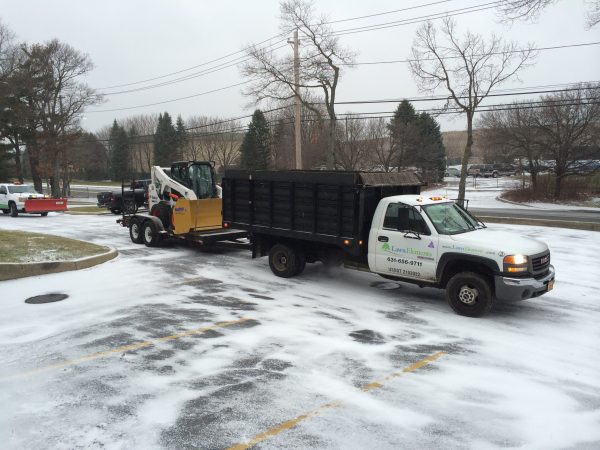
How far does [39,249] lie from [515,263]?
35.3ft

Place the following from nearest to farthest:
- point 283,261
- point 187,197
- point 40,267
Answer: point 40,267, point 283,261, point 187,197

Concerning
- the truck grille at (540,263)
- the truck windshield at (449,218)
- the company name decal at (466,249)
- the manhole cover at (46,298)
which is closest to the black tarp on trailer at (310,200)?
the truck windshield at (449,218)

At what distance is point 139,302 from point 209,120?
75.3 m

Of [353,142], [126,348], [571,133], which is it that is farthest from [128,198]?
[353,142]

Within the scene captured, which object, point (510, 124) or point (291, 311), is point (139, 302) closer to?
point (291, 311)

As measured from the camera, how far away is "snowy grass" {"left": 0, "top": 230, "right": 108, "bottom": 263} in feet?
35.8

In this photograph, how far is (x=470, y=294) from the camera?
783 centimetres

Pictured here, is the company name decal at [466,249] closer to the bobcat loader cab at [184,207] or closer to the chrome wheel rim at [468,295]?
the chrome wheel rim at [468,295]

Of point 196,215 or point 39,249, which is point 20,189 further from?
point 196,215

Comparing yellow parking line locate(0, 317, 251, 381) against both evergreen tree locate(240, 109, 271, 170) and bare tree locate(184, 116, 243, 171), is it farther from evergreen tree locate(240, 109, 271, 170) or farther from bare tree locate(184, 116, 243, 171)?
bare tree locate(184, 116, 243, 171)

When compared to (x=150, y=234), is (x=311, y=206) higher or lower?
higher

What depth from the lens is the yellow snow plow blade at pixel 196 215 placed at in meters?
13.3

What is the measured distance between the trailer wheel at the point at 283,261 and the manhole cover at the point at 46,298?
429cm

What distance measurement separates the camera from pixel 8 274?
10.1 m
